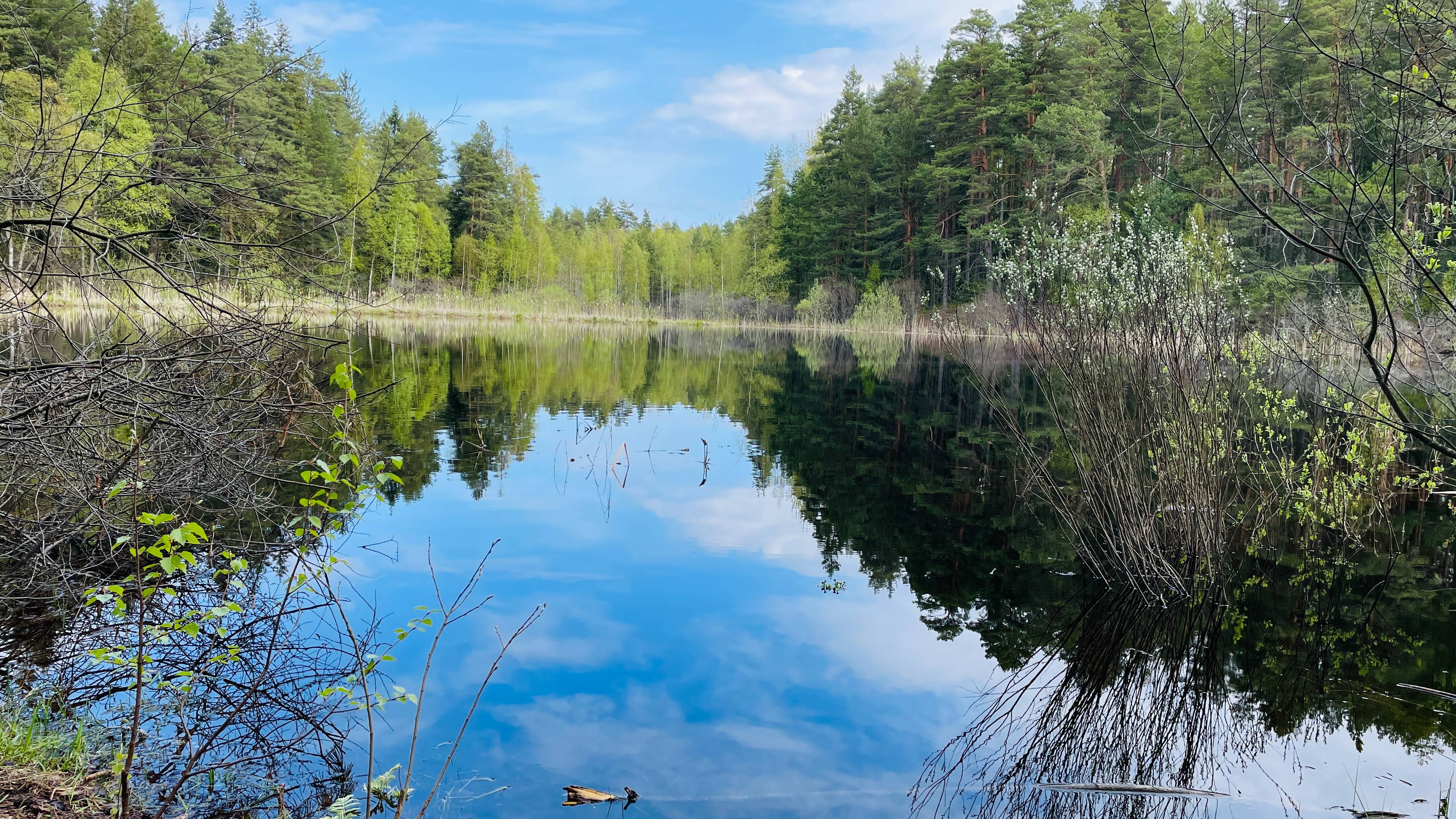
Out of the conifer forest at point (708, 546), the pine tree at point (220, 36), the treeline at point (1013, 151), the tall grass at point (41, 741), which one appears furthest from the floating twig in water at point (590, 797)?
the treeline at point (1013, 151)

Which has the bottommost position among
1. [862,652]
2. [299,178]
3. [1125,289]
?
[862,652]

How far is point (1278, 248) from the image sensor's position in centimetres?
3044

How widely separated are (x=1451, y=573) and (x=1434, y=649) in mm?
1749

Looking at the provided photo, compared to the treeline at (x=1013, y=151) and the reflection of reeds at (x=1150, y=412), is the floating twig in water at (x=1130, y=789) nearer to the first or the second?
the reflection of reeds at (x=1150, y=412)

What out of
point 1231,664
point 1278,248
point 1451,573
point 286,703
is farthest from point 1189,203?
point 286,703

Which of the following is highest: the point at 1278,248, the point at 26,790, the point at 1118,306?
the point at 1278,248

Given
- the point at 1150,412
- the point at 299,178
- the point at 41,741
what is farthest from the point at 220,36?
the point at 299,178

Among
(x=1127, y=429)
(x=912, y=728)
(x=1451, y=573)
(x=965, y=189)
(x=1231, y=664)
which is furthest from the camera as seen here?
(x=965, y=189)

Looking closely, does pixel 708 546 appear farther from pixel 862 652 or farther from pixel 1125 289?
pixel 1125 289

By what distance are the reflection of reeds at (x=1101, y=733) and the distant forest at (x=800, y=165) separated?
2.27m

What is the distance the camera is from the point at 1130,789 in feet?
10.5

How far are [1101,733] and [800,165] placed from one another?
193 ft

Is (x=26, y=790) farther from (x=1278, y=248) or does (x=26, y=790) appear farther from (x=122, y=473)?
(x=1278, y=248)

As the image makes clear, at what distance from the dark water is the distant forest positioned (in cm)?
215
